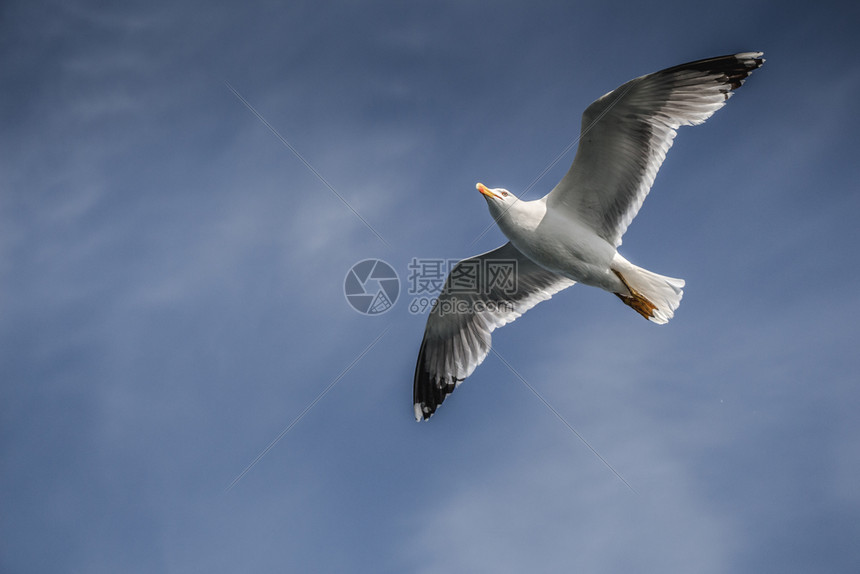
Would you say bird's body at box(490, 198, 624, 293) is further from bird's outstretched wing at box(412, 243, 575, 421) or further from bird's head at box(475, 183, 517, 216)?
bird's outstretched wing at box(412, 243, 575, 421)

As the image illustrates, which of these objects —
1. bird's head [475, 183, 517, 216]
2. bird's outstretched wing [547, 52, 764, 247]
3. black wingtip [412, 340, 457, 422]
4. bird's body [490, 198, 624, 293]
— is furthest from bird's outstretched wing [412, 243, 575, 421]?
bird's outstretched wing [547, 52, 764, 247]

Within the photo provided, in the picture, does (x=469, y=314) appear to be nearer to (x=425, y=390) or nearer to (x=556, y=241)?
(x=425, y=390)

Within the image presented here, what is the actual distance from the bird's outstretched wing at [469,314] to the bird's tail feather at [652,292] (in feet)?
3.69

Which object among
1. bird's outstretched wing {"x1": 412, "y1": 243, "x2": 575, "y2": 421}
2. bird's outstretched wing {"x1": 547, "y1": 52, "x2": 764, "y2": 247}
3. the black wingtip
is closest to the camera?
bird's outstretched wing {"x1": 547, "y1": 52, "x2": 764, "y2": 247}

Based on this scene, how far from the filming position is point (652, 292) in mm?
6438

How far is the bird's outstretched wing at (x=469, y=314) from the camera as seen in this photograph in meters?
7.34

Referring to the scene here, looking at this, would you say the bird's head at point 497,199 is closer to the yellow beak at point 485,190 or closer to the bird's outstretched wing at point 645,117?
the yellow beak at point 485,190

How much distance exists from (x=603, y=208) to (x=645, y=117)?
970mm

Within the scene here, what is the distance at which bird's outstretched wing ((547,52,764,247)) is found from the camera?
19.0ft

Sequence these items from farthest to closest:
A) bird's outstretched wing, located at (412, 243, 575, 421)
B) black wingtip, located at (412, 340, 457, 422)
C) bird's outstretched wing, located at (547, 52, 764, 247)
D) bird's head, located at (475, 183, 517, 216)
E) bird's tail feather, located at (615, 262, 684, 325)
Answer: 1. black wingtip, located at (412, 340, 457, 422)
2. bird's outstretched wing, located at (412, 243, 575, 421)
3. bird's tail feather, located at (615, 262, 684, 325)
4. bird's head, located at (475, 183, 517, 216)
5. bird's outstretched wing, located at (547, 52, 764, 247)

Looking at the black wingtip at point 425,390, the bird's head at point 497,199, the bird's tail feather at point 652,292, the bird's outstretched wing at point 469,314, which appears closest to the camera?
the bird's head at point 497,199

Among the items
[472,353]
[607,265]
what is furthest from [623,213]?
[472,353]

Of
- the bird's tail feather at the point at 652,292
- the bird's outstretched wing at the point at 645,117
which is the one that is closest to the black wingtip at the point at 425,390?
the bird's tail feather at the point at 652,292

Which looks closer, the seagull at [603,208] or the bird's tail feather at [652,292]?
the seagull at [603,208]
